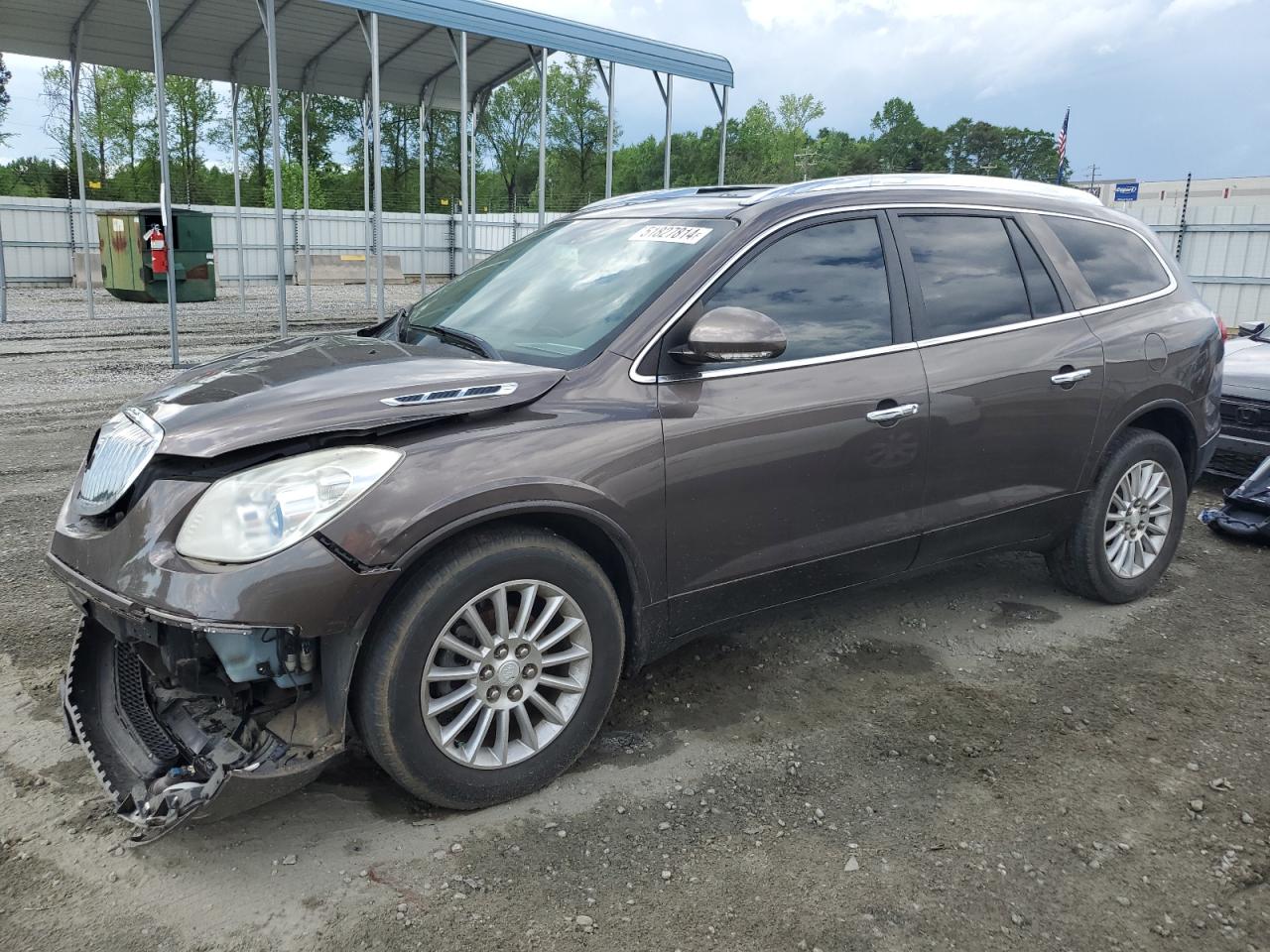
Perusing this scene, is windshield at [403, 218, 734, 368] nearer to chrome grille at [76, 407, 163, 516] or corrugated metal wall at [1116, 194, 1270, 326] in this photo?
chrome grille at [76, 407, 163, 516]

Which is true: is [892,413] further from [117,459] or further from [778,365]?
[117,459]

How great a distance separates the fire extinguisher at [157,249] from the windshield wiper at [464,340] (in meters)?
16.4

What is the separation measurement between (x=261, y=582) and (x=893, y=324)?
7.89 ft

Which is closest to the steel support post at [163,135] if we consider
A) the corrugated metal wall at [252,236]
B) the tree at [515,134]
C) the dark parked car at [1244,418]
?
the dark parked car at [1244,418]

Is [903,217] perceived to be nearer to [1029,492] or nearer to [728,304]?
[728,304]

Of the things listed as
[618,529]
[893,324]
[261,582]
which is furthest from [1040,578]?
[261,582]

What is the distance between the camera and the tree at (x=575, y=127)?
58219 mm

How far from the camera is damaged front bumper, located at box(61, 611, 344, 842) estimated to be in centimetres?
245

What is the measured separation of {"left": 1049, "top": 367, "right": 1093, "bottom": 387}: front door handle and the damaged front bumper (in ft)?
10.2

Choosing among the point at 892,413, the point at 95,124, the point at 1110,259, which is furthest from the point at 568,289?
the point at 95,124

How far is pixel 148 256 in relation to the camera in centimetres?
1966

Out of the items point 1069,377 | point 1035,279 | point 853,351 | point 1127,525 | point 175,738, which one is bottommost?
point 175,738

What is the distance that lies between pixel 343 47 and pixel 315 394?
15.9 meters

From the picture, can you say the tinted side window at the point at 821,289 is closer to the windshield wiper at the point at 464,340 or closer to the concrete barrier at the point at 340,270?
the windshield wiper at the point at 464,340
